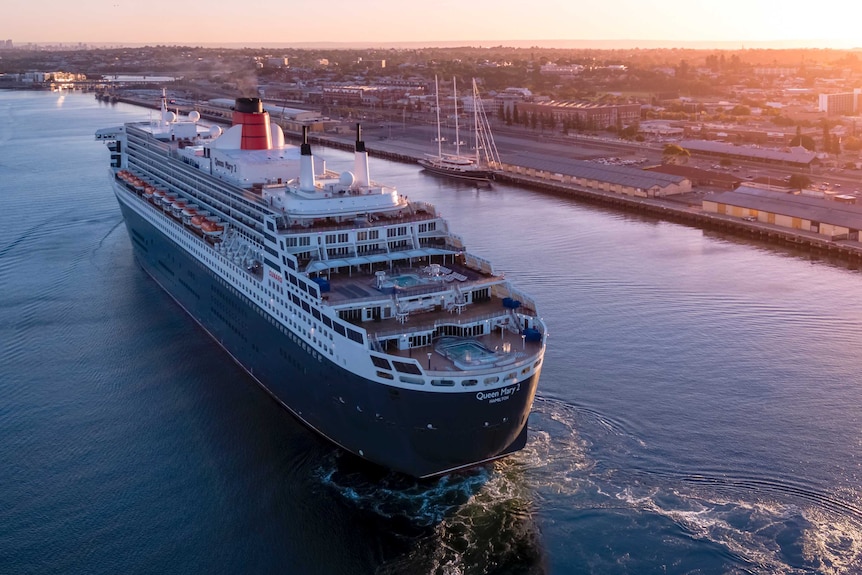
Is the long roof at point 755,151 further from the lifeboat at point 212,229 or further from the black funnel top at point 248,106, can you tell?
the lifeboat at point 212,229

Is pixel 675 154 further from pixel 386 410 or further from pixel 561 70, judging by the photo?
pixel 561 70

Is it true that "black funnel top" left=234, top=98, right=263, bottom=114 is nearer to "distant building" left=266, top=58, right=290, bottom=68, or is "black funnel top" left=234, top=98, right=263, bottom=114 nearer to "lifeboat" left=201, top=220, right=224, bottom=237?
"lifeboat" left=201, top=220, right=224, bottom=237

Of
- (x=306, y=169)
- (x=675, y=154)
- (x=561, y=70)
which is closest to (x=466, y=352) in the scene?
(x=306, y=169)

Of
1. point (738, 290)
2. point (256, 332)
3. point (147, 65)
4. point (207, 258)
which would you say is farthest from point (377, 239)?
point (147, 65)

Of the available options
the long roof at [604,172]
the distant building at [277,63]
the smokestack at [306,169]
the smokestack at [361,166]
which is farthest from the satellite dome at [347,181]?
the distant building at [277,63]

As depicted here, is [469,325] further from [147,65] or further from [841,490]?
[147,65]

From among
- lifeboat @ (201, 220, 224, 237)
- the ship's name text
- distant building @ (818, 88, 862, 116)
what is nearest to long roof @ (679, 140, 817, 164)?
distant building @ (818, 88, 862, 116)
